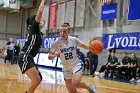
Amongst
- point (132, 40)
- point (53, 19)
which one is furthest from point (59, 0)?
point (132, 40)

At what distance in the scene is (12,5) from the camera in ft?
92.7

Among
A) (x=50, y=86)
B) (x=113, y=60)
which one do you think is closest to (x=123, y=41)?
(x=113, y=60)

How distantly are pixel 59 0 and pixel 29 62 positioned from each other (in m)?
19.9

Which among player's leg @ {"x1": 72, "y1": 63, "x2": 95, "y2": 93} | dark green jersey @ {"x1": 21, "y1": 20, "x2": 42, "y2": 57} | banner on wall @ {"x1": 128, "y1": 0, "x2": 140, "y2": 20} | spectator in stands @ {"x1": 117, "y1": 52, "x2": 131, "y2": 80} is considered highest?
banner on wall @ {"x1": 128, "y1": 0, "x2": 140, "y2": 20}

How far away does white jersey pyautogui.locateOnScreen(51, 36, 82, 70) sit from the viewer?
539cm

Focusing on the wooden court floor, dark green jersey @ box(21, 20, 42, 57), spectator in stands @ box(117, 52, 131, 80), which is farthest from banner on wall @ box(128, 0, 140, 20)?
dark green jersey @ box(21, 20, 42, 57)

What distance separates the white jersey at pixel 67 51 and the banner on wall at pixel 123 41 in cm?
900

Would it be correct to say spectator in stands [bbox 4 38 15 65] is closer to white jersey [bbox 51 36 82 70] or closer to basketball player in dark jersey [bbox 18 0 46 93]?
white jersey [bbox 51 36 82 70]

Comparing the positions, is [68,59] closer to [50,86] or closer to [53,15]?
[50,86]

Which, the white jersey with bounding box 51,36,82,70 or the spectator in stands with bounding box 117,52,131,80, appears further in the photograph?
the spectator in stands with bounding box 117,52,131,80

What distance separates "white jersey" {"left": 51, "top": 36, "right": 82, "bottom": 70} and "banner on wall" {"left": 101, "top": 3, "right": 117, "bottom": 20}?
12.2 m

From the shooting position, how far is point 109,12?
17.7 meters

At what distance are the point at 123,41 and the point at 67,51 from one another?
32.0ft

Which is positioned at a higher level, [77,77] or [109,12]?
[109,12]
